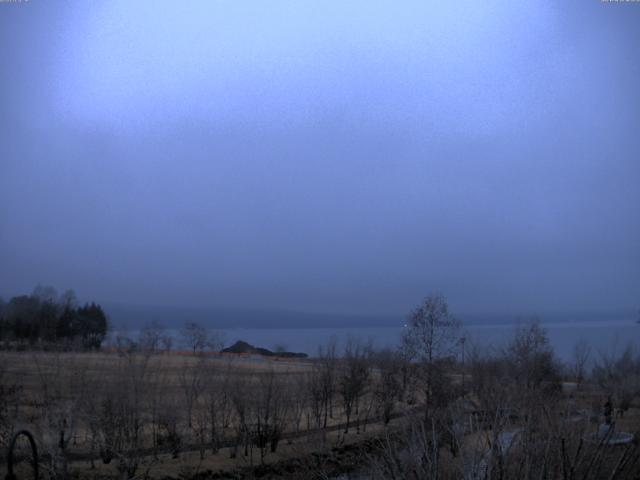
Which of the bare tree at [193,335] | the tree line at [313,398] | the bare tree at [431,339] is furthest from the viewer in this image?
the bare tree at [193,335]

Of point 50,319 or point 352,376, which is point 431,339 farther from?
point 50,319

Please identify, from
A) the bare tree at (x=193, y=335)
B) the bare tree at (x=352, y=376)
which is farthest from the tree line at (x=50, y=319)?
the bare tree at (x=352, y=376)

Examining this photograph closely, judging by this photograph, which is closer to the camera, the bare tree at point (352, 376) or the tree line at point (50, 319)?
the bare tree at point (352, 376)

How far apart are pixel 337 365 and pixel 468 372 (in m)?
10.4

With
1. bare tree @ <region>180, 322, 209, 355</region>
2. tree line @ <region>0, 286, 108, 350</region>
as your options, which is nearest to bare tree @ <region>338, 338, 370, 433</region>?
bare tree @ <region>180, 322, 209, 355</region>

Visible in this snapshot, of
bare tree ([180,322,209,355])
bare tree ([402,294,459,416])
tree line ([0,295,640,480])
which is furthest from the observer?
bare tree ([180,322,209,355])

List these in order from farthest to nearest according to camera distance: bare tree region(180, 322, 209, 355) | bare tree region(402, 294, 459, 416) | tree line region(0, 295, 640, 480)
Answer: bare tree region(180, 322, 209, 355), bare tree region(402, 294, 459, 416), tree line region(0, 295, 640, 480)

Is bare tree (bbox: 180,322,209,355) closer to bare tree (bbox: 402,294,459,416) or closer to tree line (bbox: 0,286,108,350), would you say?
tree line (bbox: 0,286,108,350)

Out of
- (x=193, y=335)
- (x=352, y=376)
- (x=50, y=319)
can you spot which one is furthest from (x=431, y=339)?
(x=50, y=319)

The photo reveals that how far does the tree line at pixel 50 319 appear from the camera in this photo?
104 meters

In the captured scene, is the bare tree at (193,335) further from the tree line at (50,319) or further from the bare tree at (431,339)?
the bare tree at (431,339)

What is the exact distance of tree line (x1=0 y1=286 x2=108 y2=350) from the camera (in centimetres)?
10362

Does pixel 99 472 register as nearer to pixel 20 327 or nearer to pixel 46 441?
pixel 46 441

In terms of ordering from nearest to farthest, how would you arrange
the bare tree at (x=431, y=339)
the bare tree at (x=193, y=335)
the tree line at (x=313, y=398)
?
1. the tree line at (x=313, y=398)
2. the bare tree at (x=431, y=339)
3. the bare tree at (x=193, y=335)
